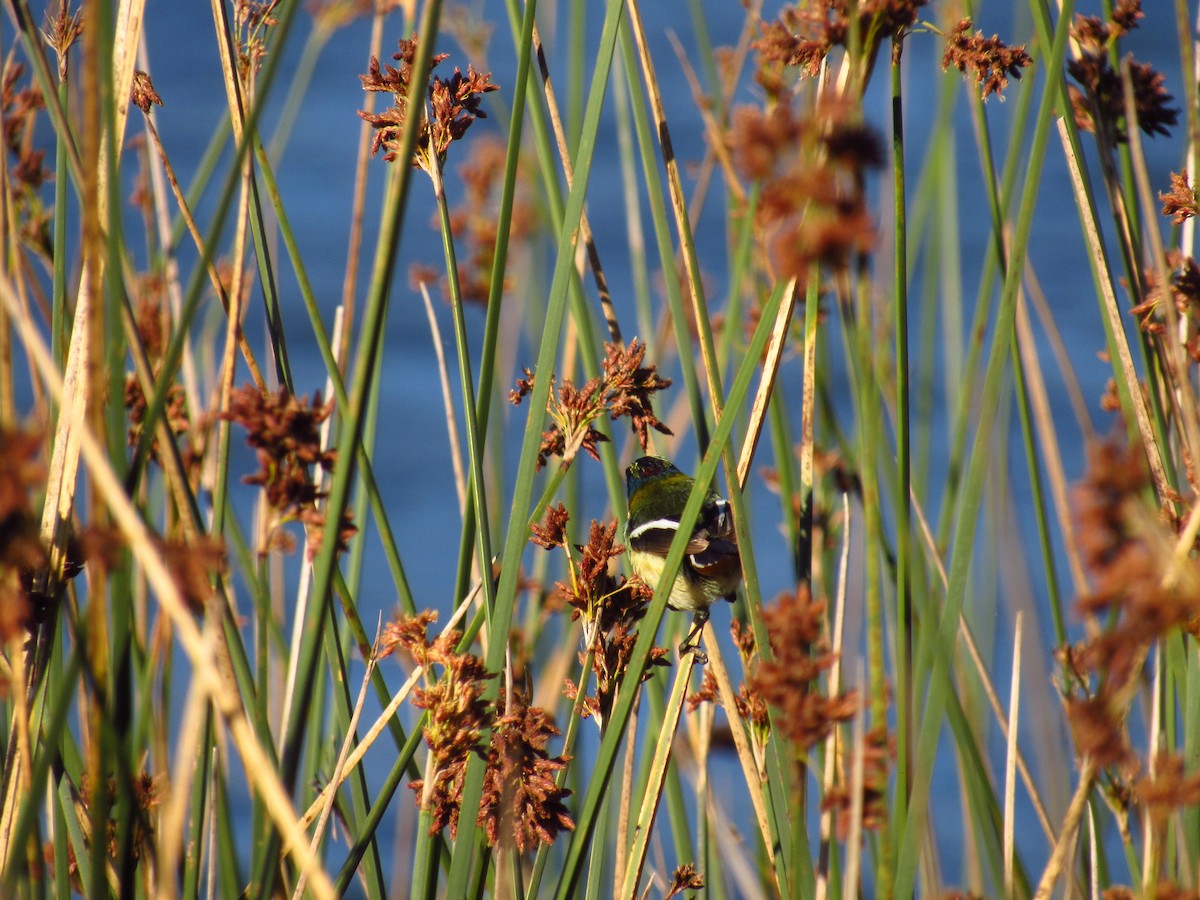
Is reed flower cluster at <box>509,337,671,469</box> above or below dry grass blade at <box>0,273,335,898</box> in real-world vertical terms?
above

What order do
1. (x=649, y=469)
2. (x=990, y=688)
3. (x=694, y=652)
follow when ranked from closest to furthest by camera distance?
(x=694, y=652) → (x=990, y=688) → (x=649, y=469)

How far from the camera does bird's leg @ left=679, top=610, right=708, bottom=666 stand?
1317mm

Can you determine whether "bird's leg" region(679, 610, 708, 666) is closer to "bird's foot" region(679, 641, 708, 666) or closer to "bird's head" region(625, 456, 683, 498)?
"bird's foot" region(679, 641, 708, 666)

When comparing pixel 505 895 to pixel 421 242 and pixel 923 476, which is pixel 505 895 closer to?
pixel 923 476

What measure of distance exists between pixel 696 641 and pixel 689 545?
0.15 m

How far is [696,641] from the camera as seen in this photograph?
1454 mm

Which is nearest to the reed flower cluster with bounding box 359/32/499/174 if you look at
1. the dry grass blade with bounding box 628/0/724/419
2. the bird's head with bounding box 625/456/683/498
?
the dry grass blade with bounding box 628/0/724/419

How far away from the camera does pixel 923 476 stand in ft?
6.44

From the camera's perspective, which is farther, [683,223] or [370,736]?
[683,223]

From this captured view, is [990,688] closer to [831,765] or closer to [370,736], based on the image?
[831,765]

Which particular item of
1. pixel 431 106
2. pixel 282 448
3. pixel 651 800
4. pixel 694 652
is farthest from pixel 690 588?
pixel 282 448

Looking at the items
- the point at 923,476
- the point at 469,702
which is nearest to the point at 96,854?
the point at 469,702

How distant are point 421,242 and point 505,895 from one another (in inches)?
146

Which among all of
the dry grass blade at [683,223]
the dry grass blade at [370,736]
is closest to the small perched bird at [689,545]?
the dry grass blade at [683,223]
